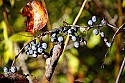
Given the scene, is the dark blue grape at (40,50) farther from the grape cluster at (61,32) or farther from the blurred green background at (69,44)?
the blurred green background at (69,44)

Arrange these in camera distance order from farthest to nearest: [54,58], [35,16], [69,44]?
[69,44], [35,16], [54,58]

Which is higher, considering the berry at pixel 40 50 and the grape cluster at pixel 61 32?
the grape cluster at pixel 61 32

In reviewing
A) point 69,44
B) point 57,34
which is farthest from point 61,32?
point 69,44

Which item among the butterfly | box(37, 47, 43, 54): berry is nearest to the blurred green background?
the butterfly

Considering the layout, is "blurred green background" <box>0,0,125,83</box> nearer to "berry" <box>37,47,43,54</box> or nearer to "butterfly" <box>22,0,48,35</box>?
"butterfly" <box>22,0,48,35</box>

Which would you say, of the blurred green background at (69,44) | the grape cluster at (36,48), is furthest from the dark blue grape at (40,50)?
the blurred green background at (69,44)

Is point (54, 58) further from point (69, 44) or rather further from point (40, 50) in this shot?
point (69, 44)
